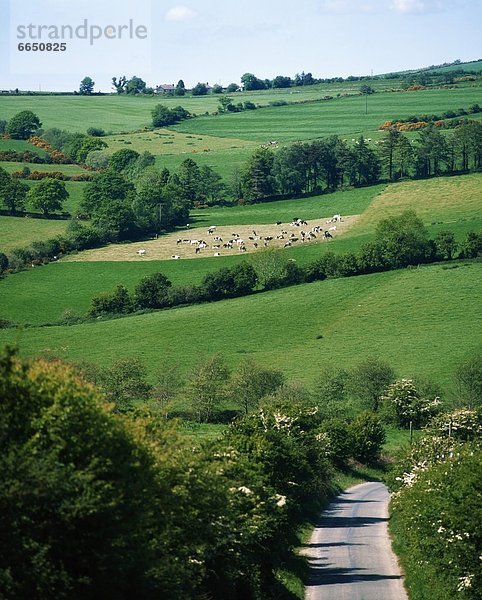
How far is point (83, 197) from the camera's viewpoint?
174125mm

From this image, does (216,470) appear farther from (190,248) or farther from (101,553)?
(190,248)

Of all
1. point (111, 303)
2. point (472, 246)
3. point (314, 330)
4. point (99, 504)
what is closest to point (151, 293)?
point (111, 303)

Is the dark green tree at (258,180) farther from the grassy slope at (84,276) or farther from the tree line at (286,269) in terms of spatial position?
the tree line at (286,269)

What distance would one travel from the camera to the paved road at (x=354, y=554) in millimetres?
45156

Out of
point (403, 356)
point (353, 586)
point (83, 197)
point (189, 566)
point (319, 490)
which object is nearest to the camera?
point (189, 566)

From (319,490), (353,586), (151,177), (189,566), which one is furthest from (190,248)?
(189,566)

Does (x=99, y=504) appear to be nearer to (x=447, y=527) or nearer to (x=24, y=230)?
(x=447, y=527)

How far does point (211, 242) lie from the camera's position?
148750mm

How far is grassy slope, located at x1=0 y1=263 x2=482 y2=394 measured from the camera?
337 feet

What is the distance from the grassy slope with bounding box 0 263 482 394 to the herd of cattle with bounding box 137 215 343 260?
2238cm

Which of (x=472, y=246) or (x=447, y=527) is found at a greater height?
(x=472, y=246)

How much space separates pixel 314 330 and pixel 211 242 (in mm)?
40669

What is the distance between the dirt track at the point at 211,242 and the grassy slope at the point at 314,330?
22.8m

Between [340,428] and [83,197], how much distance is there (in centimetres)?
10080
